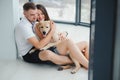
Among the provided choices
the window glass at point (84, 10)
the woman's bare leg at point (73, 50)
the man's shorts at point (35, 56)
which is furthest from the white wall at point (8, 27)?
the window glass at point (84, 10)

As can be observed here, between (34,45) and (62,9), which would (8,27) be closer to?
(34,45)

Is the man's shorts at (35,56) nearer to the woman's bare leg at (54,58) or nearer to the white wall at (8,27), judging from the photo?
the woman's bare leg at (54,58)

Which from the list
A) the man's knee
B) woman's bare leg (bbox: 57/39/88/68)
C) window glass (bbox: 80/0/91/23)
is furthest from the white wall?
window glass (bbox: 80/0/91/23)

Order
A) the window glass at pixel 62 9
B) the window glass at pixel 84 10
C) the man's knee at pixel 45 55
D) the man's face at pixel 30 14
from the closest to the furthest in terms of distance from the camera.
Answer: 1. the man's knee at pixel 45 55
2. the man's face at pixel 30 14
3. the window glass at pixel 84 10
4. the window glass at pixel 62 9

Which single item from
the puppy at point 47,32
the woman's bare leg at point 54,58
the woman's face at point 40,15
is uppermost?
the woman's face at point 40,15

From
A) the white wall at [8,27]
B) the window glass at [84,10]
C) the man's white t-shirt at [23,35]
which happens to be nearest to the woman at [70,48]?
the man's white t-shirt at [23,35]

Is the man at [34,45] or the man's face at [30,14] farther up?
the man's face at [30,14]

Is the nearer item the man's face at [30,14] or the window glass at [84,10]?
the man's face at [30,14]

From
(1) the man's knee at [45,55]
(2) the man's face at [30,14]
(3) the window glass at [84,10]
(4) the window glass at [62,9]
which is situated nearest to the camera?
(1) the man's knee at [45,55]

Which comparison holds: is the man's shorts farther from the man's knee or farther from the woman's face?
the woman's face

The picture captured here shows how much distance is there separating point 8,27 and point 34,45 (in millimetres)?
393

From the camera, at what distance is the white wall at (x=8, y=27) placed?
2.71 metres

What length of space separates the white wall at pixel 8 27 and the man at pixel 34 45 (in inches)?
3.5

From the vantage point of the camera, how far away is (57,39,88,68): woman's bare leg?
258 centimetres
